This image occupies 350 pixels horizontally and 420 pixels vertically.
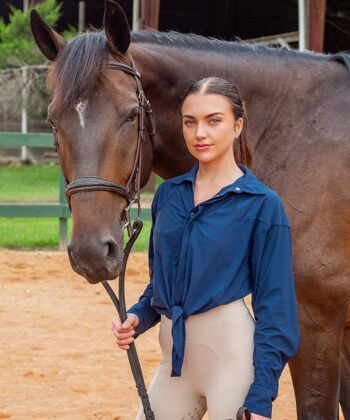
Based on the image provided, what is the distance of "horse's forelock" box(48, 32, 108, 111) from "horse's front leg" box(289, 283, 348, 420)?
1203mm

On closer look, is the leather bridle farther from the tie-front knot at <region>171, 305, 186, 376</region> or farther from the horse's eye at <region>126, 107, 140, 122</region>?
the tie-front knot at <region>171, 305, 186, 376</region>

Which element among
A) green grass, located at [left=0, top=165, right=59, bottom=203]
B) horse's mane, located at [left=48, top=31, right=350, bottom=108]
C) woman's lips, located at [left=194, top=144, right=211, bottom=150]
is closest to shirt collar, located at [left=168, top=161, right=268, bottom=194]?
woman's lips, located at [left=194, top=144, right=211, bottom=150]

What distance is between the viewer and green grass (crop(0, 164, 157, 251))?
9680 millimetres

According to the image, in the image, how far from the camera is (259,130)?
325 cm

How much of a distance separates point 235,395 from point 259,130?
1352 mm

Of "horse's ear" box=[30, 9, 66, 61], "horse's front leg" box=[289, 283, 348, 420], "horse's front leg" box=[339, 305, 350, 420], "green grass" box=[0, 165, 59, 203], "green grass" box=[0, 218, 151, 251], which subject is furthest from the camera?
"green grass" box=[0, 165, 59, 203]

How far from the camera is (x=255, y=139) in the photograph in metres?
3.25

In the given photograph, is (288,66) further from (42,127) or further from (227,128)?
(42,127)

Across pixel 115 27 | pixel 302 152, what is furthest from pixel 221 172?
pixel 302 152

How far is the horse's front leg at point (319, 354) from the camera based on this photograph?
3.02 metres

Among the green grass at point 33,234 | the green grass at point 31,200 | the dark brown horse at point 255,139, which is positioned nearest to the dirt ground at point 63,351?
the green grass at point 33,234

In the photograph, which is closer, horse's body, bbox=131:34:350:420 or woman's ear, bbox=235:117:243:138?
woman's ear, bbox=235:117:243:138

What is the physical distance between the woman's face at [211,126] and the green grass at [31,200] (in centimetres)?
665

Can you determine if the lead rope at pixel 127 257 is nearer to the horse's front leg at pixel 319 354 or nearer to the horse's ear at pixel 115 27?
the horse's ear at pixel 115 27
